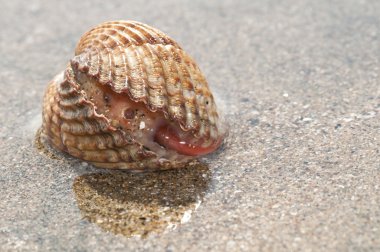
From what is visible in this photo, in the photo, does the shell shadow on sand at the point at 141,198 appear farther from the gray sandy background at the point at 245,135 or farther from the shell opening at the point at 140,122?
the shell opening at the point at 140,122

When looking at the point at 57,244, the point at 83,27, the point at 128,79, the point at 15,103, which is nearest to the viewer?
the point at 57,244

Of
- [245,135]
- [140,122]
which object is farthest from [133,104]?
[245,135]

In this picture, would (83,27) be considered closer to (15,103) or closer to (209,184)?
(15,103)

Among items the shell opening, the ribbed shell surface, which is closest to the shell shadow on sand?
the shell opening

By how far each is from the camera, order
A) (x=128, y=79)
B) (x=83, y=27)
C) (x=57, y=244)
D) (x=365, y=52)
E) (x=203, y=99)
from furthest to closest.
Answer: (x=83, y=27) → (x=365, y=52) → (x=203, y=99) → (x=128, y=79) → (x=57, y=244)

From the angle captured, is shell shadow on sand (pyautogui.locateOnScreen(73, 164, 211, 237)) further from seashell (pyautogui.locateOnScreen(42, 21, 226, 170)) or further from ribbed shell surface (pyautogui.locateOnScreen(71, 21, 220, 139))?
ribbed shell surface (pyautogui.locateOnScreen(71, 21, 220, 139))

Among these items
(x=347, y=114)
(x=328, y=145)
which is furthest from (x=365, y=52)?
(x=328, y=145)
